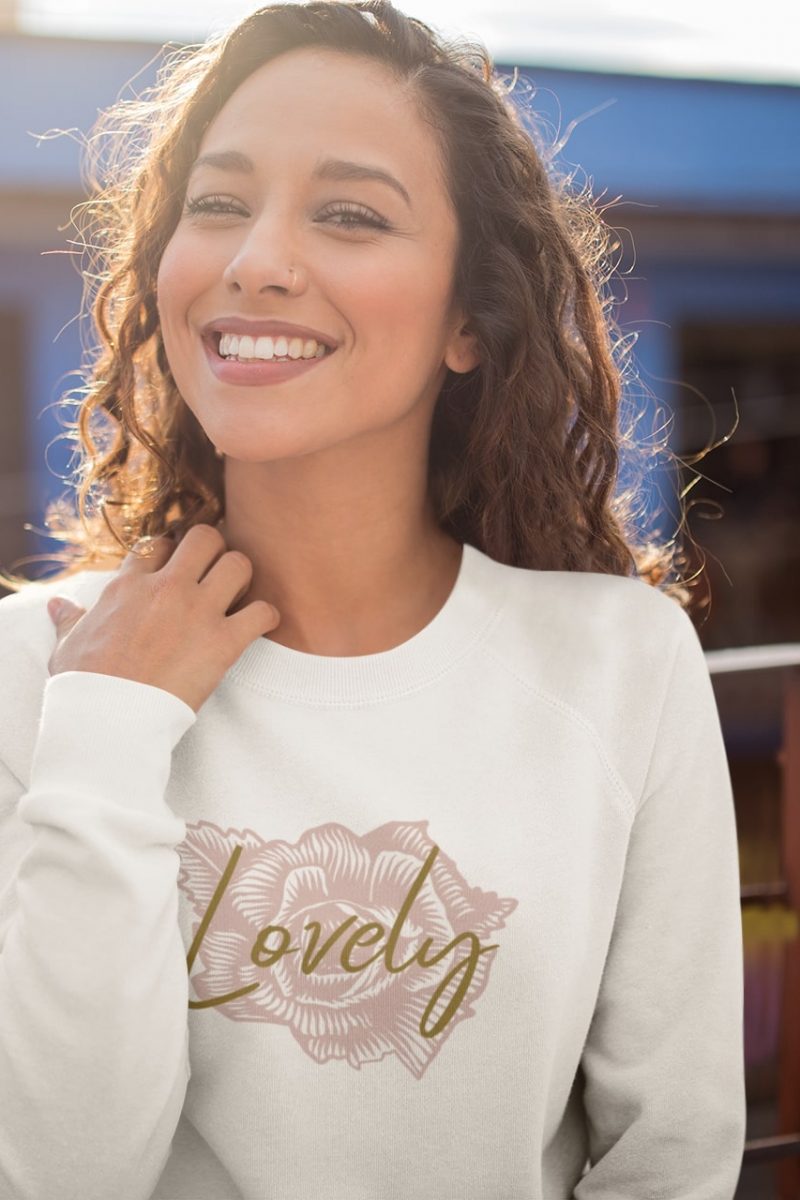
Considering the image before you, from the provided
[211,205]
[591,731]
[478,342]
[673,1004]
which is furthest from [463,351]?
[673,1004]

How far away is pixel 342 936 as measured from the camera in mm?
1354

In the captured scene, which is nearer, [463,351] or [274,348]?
[274,348]

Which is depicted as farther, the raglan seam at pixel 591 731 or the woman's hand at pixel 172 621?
the raglan seam at pixel 591 731

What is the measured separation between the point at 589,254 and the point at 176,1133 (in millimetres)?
1277

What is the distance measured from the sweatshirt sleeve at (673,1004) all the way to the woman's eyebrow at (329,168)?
68 centimetres

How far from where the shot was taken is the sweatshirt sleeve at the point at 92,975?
121cm

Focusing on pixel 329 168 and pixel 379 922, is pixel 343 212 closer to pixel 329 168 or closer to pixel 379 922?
pixel 329 168

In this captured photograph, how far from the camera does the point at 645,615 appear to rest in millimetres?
1591

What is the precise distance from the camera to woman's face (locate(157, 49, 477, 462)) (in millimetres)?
1399

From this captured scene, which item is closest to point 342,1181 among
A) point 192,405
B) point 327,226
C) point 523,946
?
point 523,946

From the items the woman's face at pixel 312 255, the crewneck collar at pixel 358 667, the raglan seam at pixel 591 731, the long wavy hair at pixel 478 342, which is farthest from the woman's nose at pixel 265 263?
the raglan seam at pixel 591 731

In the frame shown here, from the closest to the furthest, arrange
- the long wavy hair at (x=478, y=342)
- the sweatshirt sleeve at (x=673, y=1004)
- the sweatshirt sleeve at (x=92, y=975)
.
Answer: the sweatshirt sleeve at (x=92, y=975), the sweatshirt sleeve at (x=673, y=1004), the long wavy hair at (x=478, y=342)

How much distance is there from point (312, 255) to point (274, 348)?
0.36 feet

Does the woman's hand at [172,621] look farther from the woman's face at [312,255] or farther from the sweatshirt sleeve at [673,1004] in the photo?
the sweatshirt sleeve at [673,1004]
